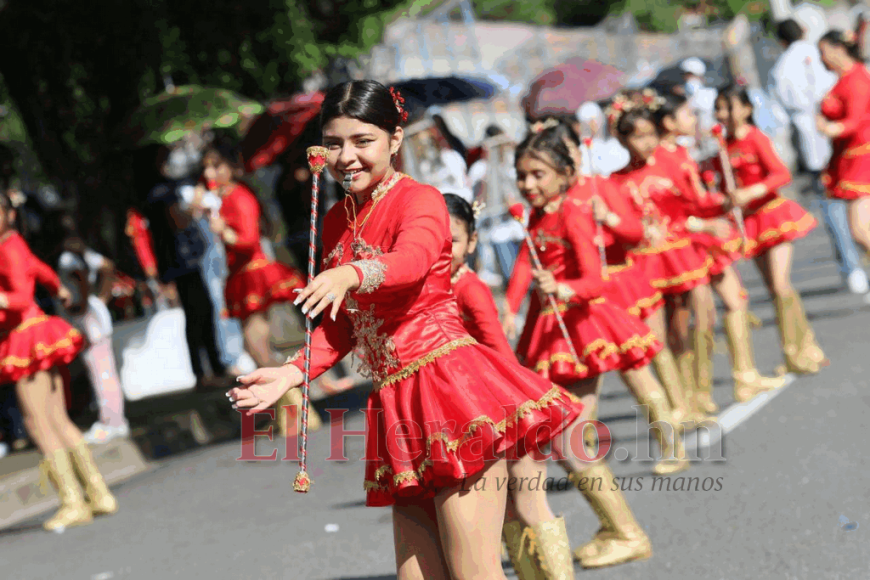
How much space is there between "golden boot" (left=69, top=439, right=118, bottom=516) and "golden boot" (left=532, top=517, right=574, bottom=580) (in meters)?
4.09

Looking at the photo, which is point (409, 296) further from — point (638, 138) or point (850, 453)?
point (638, 138)

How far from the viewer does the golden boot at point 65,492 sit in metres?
7.26

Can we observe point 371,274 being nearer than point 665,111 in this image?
Yes

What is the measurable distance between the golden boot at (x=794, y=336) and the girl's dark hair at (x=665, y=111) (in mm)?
1581

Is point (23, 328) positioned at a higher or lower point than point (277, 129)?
lower

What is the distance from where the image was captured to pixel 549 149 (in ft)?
17.5

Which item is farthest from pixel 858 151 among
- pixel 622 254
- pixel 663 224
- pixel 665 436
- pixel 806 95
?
pixel 806 95

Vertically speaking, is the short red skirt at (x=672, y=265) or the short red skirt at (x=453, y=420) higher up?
the short red skirt at (x=453, y=420)

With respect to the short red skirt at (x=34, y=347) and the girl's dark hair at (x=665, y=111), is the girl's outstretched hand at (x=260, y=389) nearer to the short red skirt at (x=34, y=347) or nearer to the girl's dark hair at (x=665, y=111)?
the short red skirt at (x=34, y=347)

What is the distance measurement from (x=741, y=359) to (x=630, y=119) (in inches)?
72.9

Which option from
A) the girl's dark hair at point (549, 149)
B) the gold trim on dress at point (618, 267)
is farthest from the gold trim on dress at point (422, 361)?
the gold trim on dress at point (618, 267)

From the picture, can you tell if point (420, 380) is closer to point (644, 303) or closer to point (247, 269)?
point (644, 303)

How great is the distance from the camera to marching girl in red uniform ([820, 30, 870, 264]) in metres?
9.48

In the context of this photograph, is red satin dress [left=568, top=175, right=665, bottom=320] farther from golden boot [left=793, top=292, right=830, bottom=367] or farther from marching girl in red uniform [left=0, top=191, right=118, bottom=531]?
marching girl in red uniform [left=0, top=191, right=118, bottom=531]
